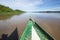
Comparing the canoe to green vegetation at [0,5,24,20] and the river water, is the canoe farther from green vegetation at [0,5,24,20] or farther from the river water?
green vegetation at [0,5,24,20]

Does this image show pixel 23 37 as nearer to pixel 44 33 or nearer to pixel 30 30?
pixel 30 30

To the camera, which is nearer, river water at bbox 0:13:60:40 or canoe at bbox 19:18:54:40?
canoe at bbox 19:18:54:40

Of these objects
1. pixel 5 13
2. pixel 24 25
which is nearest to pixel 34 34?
pixel 24 25

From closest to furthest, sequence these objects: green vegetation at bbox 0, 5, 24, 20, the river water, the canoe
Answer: the canoe, the river water, green vegetation at bbox 0, 5, 24, 20

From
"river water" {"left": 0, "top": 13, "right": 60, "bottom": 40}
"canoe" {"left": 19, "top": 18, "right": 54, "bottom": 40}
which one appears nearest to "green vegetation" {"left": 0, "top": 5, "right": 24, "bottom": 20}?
"river water" {"left": 0, "top": 13, "right": 60, "bottom": 40}

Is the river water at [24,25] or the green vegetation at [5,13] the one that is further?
the green vegetation at [5,13]

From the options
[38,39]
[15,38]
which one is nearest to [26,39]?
[38,39]

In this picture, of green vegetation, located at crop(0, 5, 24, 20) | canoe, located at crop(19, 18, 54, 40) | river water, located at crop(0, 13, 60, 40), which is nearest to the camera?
canoe, located at crop(19, 18, 54, 40)

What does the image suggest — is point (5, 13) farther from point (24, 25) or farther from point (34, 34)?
point (34, 34)

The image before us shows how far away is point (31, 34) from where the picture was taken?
3.05 meters

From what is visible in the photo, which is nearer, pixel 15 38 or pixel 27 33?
pixel 27 33

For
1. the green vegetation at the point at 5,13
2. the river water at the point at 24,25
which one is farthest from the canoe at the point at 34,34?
the green vegetation at the point at 5,13

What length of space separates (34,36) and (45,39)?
0.28 metres

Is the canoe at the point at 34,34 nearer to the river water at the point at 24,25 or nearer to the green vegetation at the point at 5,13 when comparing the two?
the river water at the point at 24,25
